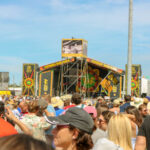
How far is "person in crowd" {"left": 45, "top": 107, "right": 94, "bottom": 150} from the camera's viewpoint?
2648 millimetres

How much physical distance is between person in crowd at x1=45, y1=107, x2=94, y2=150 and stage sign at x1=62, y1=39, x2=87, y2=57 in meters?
29.5

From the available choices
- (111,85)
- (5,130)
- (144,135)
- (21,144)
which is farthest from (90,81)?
(21,144)

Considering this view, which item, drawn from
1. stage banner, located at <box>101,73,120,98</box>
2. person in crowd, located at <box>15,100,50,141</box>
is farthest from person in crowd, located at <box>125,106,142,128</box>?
stage banner, located at <box>101,73,120,98</box>

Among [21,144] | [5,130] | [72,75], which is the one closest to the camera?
[21,144]

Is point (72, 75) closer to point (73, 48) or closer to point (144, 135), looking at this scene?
point (73, 48)

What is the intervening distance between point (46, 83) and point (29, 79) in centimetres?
202

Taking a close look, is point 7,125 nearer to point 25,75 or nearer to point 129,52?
point 129,52

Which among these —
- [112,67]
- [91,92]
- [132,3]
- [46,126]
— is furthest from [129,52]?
[91,92]

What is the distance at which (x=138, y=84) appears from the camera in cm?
3306

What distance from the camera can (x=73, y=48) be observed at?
106ft

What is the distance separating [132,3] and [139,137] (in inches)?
497

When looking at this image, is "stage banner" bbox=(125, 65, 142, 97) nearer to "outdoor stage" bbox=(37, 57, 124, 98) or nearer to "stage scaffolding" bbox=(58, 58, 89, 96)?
"outdoor stage" bbox=(37, 57, 124, 98)

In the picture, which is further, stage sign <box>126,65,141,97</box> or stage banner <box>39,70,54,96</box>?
stage banner <box>39,70,54,96</box>

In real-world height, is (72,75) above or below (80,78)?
above
